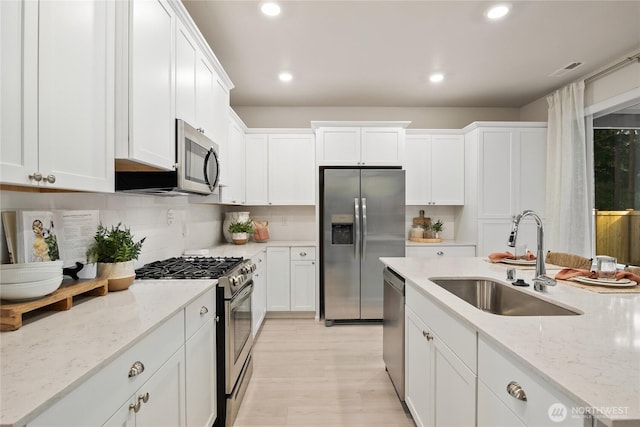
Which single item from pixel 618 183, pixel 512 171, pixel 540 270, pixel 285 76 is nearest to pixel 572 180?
pixel 618 183

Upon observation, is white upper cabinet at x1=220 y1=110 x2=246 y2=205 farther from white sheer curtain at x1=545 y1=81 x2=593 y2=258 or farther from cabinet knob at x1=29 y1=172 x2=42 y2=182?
white sheer curtain at x1=545 y1=81 x2=593 y2=258

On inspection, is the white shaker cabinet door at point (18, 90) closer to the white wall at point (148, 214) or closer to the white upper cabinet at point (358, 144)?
the white wall at point (148, 214)

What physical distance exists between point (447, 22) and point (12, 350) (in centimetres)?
303

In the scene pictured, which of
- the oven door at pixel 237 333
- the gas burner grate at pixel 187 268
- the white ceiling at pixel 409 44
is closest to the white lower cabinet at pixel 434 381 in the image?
the oven door at pixel 237 333

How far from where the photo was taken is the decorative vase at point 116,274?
1564mm

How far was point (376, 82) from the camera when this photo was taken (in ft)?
12.1

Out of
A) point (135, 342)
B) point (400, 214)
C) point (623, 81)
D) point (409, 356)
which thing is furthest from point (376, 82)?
point (135, 342)

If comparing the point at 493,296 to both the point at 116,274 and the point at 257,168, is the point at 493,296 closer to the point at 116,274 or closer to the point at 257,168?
the point at 116,274

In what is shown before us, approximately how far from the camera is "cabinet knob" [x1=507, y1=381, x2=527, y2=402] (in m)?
0.89

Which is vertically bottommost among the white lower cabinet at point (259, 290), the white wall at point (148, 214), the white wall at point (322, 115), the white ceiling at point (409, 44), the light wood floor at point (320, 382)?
the light wood floor at point (320, 382)

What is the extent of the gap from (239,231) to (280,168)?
967 millimetres

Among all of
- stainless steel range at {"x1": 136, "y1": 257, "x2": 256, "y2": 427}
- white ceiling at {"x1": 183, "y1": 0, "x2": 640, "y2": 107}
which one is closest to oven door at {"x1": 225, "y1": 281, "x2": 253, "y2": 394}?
stainless steel range at {"x1": 136, "y1": 257, "x2": 256, "y2": 427}

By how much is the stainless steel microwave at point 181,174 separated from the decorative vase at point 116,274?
0.42m

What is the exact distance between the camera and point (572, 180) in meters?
3.65
